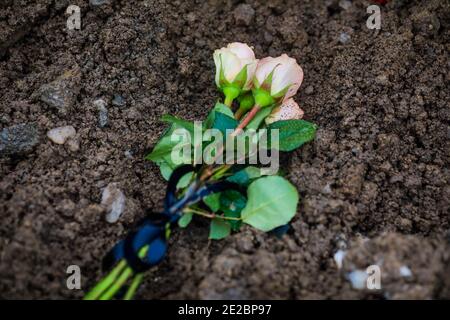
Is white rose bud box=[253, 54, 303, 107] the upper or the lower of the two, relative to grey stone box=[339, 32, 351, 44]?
lower

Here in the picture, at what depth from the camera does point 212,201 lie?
1346 millimetres

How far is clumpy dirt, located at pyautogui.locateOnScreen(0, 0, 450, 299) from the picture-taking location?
1.23 meters

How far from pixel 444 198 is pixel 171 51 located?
37.1 inches

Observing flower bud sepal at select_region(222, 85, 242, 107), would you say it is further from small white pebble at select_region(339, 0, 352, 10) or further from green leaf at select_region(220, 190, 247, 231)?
small white pebble at select_region(339, 0, 352, 10)

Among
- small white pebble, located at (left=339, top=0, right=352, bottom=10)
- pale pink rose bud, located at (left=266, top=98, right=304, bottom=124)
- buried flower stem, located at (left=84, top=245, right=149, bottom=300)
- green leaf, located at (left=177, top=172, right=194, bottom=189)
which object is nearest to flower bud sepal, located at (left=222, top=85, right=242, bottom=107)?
pale pink rose bud, located at (left=266, top=98, right=304, bottom=124)

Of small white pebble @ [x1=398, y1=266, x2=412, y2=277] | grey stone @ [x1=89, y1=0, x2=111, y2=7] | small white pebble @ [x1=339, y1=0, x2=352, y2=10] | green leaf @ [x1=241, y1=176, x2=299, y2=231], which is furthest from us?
small white pebble @ [x1=339, y1=0, x2=352, y2=10]

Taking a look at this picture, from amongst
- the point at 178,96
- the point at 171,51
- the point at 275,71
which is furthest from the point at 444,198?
the point at 171,51

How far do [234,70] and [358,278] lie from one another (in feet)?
2.13

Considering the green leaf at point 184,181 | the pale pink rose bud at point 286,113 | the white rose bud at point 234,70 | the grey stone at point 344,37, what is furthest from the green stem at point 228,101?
the grey stone at point 344,37

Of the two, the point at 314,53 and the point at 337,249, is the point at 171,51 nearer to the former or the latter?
the point at 314,53

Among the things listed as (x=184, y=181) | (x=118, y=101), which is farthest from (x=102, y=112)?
(x=184, y=181)

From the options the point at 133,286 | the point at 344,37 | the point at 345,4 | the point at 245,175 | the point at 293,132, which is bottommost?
the point at 133,286

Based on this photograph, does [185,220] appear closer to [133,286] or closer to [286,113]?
[133,286]

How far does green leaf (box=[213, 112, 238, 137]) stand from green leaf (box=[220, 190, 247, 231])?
18 cm
